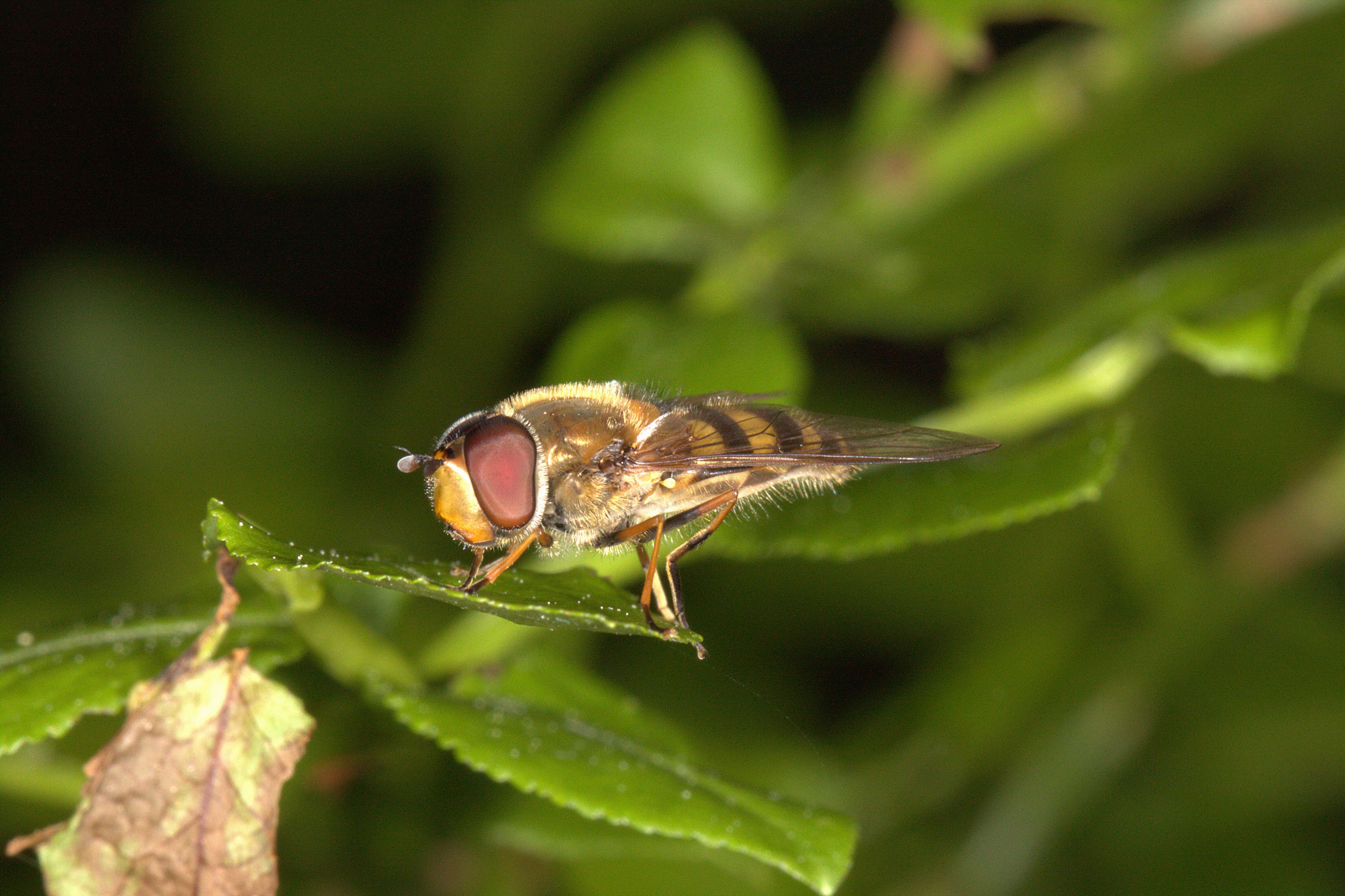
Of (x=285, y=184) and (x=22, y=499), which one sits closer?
(x=22, y=499)

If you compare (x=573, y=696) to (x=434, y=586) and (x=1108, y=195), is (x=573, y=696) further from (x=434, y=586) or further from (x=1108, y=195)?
(x=1108, y=195)

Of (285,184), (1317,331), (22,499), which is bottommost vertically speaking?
(1317,331)

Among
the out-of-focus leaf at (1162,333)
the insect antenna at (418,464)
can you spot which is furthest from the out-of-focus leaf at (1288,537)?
the insect antenna at (418,464)

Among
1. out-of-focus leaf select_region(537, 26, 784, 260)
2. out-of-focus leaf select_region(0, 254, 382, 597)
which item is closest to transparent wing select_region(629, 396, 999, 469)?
out-of-focus leaf select_region(537, 26, 784, 260)

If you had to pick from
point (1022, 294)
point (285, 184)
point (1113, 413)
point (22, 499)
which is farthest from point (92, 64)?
point (1113, 413)

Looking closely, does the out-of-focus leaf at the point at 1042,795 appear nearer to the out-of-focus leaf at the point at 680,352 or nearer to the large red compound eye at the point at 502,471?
the out-of-focus leaf at the point at 680,352

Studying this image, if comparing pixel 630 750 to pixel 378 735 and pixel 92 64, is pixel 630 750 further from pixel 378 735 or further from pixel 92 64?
pixel 92 64

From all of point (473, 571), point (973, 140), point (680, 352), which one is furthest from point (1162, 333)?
point (473, 571)
